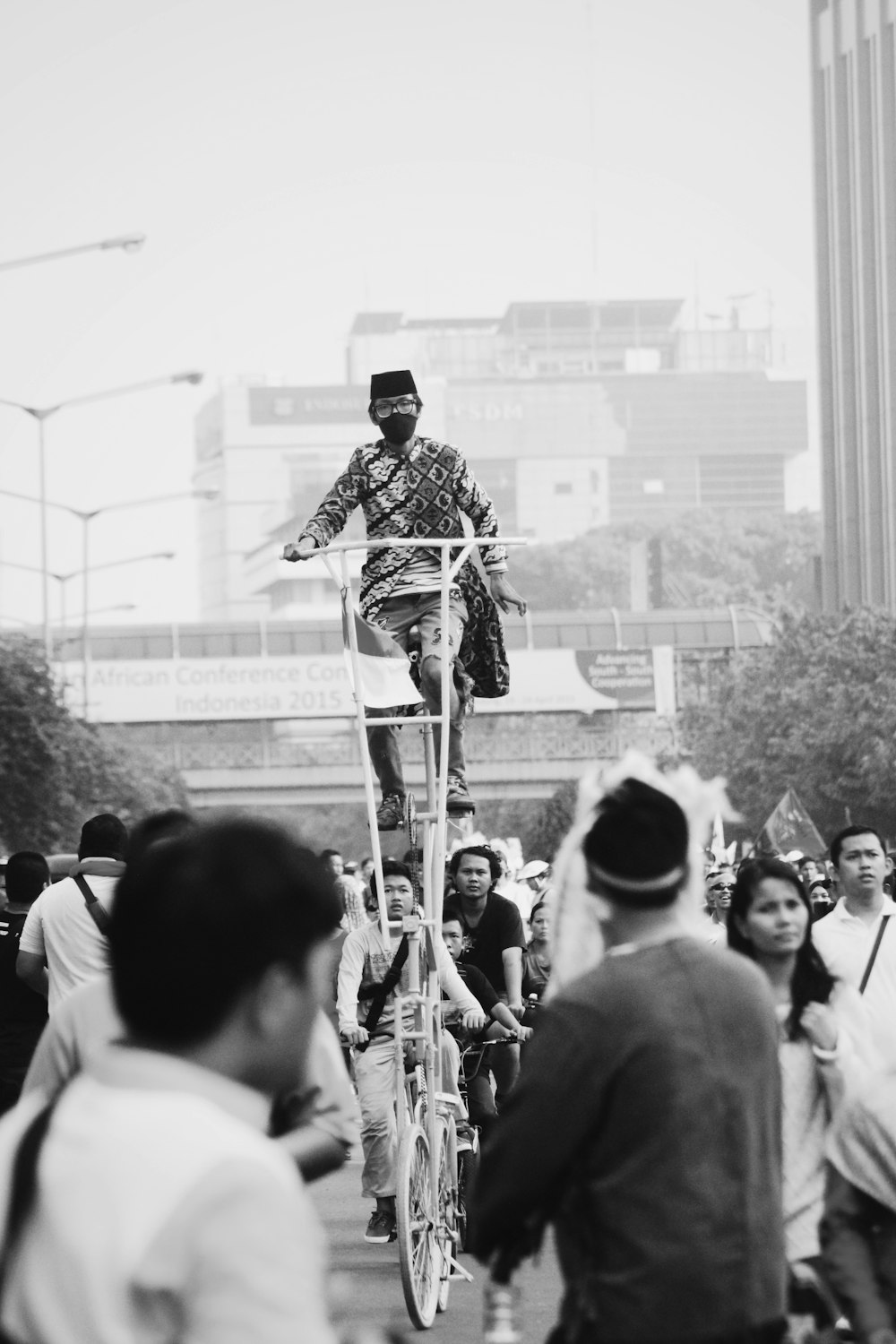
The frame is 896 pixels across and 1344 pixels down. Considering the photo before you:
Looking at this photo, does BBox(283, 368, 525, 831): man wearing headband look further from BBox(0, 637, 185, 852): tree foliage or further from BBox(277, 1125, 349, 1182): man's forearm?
BBox(0, 637, 185, 852): tree foliage

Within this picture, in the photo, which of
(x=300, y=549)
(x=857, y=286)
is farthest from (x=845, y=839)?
(x=857, y=286)

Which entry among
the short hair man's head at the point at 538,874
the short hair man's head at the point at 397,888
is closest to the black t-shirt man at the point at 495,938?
the short hair man's head at the point at 397,888

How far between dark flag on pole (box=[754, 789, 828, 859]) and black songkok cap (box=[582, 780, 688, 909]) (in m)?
24.1

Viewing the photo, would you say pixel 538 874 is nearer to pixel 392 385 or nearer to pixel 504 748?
pixel 392 385

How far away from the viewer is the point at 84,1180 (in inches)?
97.7

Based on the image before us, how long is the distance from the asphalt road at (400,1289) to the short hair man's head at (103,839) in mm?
1692

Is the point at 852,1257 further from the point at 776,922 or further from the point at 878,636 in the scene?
the point at 878,636

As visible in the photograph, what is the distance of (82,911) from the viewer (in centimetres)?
845

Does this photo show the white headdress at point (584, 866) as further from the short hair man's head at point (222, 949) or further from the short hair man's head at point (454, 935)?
the short hair man's head at point (454, 935)

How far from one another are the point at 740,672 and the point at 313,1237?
67974 millimetres

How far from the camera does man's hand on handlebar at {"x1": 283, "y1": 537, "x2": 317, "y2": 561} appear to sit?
941cm

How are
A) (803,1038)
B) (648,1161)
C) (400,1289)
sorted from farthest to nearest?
(400,1289), (803,1038), (648,1161)

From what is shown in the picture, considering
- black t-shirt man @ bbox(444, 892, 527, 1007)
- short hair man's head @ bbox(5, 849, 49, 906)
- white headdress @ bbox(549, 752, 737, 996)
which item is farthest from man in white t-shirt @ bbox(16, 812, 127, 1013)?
white headdress @ bbox(549, 752, 737, 996)

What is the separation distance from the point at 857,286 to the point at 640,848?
104127mm
